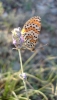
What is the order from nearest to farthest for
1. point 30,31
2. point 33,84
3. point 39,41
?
point 30,31 < point 33,84 < point 39,41

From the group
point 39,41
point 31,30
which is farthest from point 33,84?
point 31,30

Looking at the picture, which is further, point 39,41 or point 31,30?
point 39,41

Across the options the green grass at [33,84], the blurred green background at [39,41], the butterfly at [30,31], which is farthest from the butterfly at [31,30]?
the blurred green background at [39,41]

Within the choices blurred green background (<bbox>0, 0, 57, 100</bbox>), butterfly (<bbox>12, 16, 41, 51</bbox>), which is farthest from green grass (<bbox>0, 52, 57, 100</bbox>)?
butterfly (<bbox>12, 16, 41, 51</bbox>)

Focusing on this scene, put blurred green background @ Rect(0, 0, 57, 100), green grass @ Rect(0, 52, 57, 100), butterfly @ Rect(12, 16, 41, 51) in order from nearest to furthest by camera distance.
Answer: butterfly @ Rect(12, 16, 41, 51) < green grass @ Rect(0, 52, 57, 100) < blurred green background @ Rect(0, 0, 57, 100)

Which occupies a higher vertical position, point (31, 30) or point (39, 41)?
point (39, 41)

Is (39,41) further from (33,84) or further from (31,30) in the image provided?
(31,30)

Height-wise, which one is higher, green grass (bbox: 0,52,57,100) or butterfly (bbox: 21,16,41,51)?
butterfly (bbox: 21,16,41,51)

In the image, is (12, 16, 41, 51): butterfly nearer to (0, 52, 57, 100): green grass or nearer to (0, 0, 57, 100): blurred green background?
(0, 52, 57, 100): green grass
